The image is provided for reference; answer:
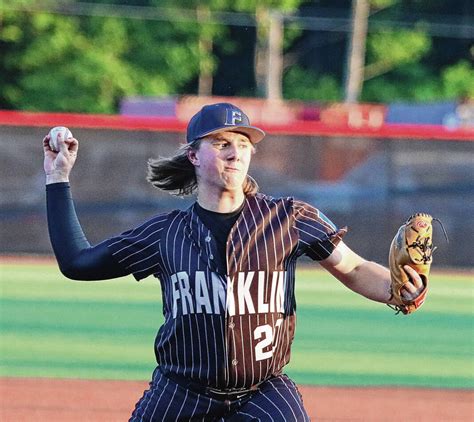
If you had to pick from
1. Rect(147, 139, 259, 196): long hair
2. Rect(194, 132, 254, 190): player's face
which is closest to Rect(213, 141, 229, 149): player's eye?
Rect(194, 132, 254, 190): player's face

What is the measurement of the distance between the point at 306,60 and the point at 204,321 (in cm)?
4046

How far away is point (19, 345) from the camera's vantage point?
998 cm

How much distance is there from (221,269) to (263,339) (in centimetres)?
28

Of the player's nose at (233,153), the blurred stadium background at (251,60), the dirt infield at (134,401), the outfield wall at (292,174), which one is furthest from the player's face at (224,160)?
the blurred stadium background at (251,60)

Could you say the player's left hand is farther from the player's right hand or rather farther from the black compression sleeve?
the player's right hand

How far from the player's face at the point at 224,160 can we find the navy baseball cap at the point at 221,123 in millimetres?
31

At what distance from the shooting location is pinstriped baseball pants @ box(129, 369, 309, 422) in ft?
13.1

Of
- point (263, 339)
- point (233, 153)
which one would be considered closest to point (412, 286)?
point (263, 339)

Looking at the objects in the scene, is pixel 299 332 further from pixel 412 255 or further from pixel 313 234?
pixel 412 255

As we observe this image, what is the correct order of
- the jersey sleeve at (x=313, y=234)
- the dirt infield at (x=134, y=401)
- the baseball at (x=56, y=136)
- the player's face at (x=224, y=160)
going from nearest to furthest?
the player's face at (x=224, y=160) < the jersey sleeve at (x=313, y=234) < the baseball at (x=56, y=136) < the dirt infield at (x=134, y=401)

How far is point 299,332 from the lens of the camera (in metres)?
11.2

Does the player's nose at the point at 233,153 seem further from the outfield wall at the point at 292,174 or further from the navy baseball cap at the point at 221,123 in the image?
the outfield wall at the point at 292,174

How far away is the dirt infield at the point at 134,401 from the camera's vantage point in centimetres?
726

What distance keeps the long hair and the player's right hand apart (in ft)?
1.05
